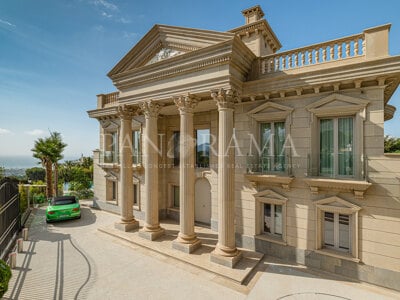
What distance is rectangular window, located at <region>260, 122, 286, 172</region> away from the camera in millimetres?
8344

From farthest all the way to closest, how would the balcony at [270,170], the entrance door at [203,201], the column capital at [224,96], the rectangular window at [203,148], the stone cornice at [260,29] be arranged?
1. the entrance door at [203,201]
2. the rectangular window at [203,148]
3. the stone cornice at [260,29]
4. the balcony at [270,170]
5. the column capital at [224,96]

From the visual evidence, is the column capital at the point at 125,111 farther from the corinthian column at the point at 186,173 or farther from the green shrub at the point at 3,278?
the green shrub at the point at 3,278

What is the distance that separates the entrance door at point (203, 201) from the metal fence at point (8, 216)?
8.74 meters

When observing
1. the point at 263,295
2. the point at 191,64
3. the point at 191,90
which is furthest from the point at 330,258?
the point at 191,64

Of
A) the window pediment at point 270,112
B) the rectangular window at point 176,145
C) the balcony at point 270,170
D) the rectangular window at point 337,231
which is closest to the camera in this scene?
the rectangular window at point 337,231

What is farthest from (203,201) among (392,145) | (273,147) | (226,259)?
(392,145)

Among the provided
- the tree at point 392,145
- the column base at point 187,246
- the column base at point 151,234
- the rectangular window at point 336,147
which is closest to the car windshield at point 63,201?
the column base at point 151,234

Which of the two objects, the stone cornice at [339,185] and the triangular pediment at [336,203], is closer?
the stone cornice at [339,185]

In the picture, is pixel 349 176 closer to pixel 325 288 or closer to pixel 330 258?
pixel 330 258

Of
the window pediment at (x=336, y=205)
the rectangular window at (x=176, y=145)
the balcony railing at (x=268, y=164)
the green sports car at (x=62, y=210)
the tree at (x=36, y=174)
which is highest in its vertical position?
the rectangular window at (x=176, y=145)

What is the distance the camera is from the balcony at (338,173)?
6633 millimetres

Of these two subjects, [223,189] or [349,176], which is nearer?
[349,176]

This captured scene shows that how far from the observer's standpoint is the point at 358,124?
22.3 ft

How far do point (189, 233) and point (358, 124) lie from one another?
A: 746 cm
